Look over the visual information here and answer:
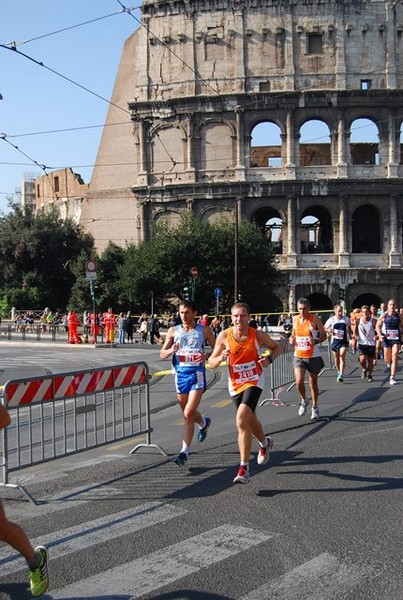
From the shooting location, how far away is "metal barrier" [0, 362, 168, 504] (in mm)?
7191

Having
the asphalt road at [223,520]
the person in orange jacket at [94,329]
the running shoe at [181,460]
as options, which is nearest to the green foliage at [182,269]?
the person in orange jacket at [94,329]

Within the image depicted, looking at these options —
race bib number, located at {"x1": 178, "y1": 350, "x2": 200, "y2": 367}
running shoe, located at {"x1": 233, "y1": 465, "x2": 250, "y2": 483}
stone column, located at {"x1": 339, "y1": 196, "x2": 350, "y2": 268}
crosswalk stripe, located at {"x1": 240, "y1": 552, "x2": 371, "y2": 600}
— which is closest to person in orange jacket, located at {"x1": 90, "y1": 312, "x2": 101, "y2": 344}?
stone column, located at {"x1": 339, "y1": 196, "x2": 350, "y2": 268}

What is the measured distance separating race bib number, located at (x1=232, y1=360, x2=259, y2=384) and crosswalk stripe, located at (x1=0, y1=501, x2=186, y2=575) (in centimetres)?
154

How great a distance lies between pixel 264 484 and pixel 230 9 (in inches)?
1787

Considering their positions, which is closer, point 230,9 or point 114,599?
point 114,599

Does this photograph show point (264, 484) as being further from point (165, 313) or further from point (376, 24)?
point (376, 24)

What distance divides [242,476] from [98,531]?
1785mm

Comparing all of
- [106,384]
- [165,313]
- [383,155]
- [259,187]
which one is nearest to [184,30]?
[259,187]

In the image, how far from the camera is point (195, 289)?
43156mm

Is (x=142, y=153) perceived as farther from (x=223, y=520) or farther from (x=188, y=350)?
(x=223, y=520)

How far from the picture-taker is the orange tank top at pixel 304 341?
11055 millimetres

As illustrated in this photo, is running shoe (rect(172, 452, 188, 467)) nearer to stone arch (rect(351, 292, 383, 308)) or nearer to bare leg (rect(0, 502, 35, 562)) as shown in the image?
bare leg (rect(0, 502, 35, 562))

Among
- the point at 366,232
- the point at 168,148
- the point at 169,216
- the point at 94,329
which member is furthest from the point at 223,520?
the point at 366,232

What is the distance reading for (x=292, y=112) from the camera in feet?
152
